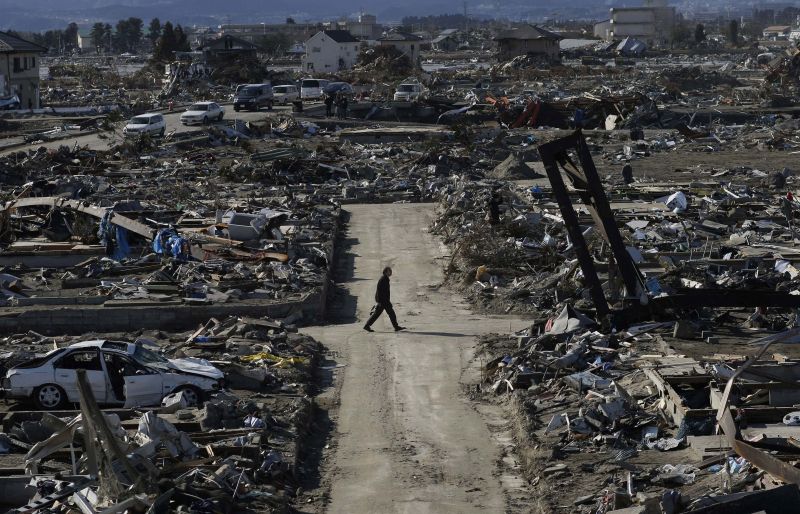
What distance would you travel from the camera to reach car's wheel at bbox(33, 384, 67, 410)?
1520 cm

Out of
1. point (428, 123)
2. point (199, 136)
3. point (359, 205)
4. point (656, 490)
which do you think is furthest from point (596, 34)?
point (656, 490)

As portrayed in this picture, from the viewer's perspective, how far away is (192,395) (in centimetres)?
1531

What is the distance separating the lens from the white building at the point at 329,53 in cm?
9388

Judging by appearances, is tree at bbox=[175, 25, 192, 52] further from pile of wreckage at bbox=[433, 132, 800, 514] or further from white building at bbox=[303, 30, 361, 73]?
pile of wreckage at bbox=[433, 132, 800, 514]

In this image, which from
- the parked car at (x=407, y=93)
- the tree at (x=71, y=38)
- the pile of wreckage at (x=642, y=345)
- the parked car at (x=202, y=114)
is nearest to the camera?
the pile of wreckage at (x=642, y=345)

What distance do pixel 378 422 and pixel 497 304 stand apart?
6387mm

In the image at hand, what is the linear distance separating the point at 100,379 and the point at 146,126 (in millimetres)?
32847

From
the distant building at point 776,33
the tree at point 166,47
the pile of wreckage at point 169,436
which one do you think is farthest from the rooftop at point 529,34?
the pile of wreckage at point 169,436

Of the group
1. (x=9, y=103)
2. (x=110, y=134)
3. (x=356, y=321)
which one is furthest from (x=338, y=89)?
(x=356, y=321)

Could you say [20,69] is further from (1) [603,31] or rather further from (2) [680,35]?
(1) [603,31]

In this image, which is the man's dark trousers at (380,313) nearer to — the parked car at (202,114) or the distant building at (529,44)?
the parked car at (202,114)

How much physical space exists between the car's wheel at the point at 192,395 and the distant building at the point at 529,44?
274 feet

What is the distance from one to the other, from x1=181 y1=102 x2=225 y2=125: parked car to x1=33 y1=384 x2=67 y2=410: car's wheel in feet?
119

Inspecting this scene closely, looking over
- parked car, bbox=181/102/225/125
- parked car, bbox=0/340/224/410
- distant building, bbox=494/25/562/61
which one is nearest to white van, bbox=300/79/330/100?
parked car, bbox=181/102/225/125
